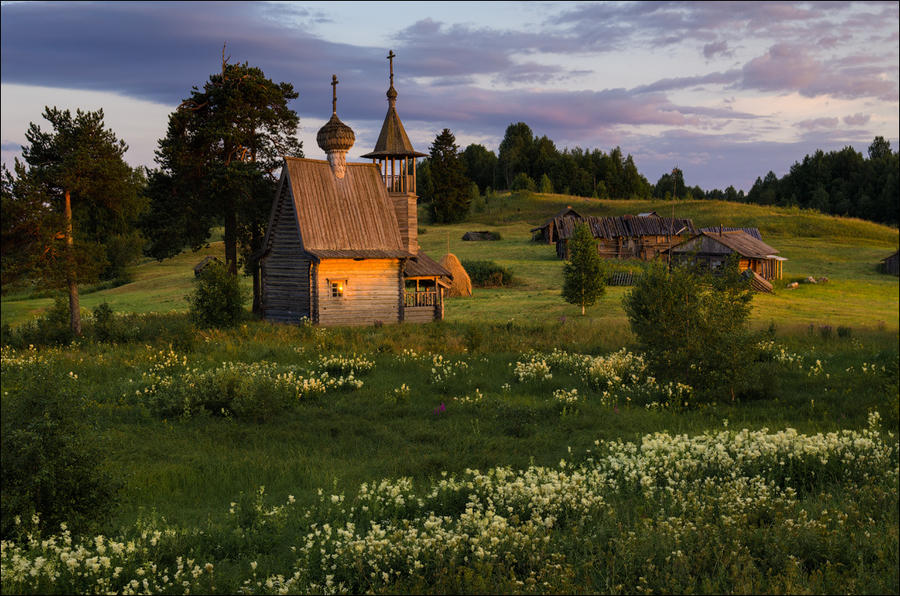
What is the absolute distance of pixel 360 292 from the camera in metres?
33.9

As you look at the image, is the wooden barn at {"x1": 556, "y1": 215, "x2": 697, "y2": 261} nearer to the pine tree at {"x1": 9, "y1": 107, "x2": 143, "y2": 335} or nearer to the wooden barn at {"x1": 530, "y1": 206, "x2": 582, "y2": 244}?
the wooden barn at {"x1": 530, "y1": 206, "x2": 582, "y2": 244}

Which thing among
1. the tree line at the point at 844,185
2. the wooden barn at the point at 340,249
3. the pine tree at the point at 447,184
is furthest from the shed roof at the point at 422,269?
the pine tree at the point at 447,184

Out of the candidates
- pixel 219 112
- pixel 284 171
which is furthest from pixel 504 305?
pixel 219 112

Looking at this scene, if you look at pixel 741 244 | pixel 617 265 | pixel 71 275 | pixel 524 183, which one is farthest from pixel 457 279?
pixel 524 183

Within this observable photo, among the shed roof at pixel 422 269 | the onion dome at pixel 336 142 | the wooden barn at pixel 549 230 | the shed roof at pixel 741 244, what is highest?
the onion dome at pixel 336 142

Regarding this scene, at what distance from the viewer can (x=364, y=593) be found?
6.36 meters

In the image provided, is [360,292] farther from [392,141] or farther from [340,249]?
[392,141]

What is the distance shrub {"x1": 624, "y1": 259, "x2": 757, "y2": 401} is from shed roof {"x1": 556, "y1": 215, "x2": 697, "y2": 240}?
183 ft

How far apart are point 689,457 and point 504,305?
32131 mm

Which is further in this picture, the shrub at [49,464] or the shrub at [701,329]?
the shrub at [701,329]

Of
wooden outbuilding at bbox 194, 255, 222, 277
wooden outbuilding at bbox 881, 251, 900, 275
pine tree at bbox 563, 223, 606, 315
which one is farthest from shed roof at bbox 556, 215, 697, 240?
wooden outbuilding at bbox 194, 255, 222, 277

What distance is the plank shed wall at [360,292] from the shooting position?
32938 mm

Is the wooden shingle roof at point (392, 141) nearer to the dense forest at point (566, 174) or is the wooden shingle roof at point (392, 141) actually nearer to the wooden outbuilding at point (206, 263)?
the wooden outbuilding at point (206, 263)

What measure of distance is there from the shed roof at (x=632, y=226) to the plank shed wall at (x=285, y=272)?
138 feet
